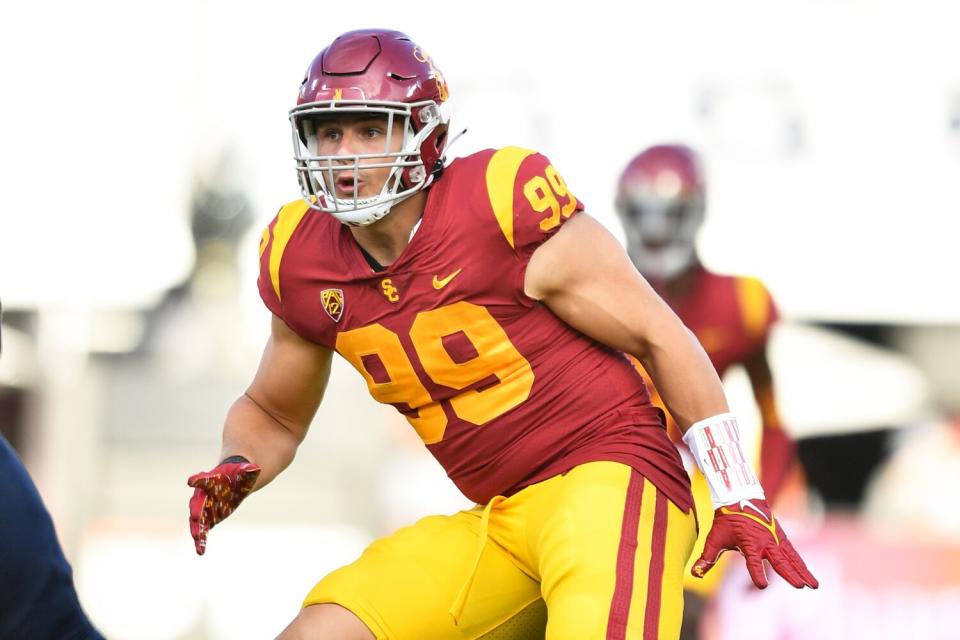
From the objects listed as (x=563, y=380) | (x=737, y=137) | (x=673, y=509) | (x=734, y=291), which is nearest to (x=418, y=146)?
(x=563, y=380)

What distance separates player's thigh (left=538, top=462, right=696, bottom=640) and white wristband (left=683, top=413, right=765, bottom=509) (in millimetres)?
100

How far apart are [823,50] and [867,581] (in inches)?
85.0

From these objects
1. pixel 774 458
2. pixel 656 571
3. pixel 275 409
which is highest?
pixel 275 409

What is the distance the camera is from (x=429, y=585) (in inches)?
121

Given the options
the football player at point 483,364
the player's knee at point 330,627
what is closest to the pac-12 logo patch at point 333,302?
the football player at point 483,364

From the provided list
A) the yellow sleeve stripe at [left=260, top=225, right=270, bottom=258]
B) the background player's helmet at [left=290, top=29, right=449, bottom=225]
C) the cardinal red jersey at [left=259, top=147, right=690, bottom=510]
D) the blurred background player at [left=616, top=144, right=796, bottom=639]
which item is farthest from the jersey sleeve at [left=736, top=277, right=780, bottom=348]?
the yellow sleeve stripe at [left=260, top=225, right=270, bottom=258]

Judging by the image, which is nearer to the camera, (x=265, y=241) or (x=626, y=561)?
(x=626, y=561)

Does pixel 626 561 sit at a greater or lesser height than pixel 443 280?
lesser

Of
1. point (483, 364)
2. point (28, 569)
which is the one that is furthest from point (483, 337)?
point (28, 569)

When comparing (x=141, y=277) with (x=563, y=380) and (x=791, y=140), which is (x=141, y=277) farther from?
(x=563, y=380)

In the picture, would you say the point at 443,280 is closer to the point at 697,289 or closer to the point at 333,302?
the point at 333,302

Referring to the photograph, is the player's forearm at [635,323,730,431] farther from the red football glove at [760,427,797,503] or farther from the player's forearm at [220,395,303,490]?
the red football glove at [760,427,797,503]

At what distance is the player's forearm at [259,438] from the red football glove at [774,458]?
2312mm

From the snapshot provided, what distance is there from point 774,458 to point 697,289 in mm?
617
